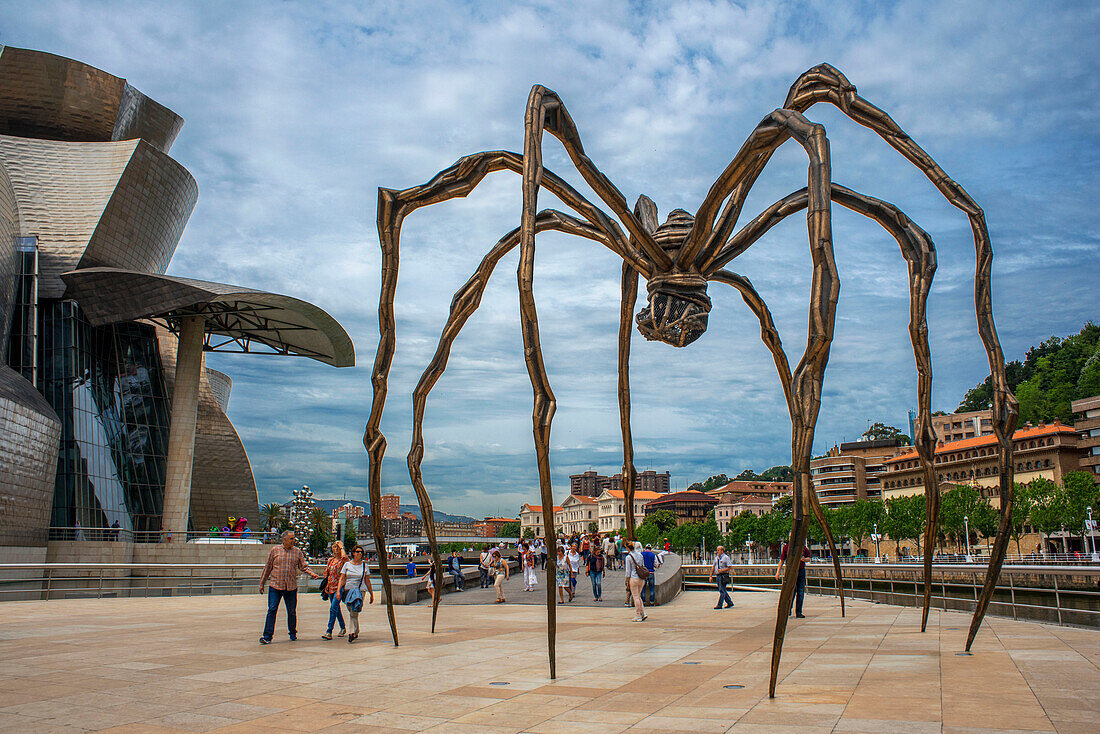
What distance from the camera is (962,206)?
624 cm

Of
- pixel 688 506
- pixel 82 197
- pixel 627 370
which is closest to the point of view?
pixel 627 370

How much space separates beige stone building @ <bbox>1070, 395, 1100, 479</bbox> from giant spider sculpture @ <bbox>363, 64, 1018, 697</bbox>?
68.3 metres

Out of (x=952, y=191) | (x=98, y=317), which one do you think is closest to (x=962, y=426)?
(x=98, y=317)

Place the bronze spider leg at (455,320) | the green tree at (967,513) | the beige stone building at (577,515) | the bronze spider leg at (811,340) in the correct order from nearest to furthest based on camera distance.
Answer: the bronze spider leg at (811,340)
the bronze spider leg at (455,320)
the green tree at (967,513)
the beige stone building at (577,515)

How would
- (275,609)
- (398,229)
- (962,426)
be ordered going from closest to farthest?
(398,229), (275,609), (962,426)

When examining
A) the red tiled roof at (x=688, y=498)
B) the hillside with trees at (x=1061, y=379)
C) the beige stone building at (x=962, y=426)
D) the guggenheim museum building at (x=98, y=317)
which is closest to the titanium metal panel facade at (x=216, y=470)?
the guggenheim museum building at (x=98, y=317)

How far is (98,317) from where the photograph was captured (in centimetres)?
3400

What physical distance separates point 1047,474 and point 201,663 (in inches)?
2911

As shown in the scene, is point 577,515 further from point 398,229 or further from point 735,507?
point 398,229

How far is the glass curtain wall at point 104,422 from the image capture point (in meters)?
32.6

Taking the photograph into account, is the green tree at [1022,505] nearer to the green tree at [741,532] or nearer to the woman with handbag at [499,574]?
the green tree at [741,532]

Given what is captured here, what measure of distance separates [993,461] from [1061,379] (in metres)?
15.5

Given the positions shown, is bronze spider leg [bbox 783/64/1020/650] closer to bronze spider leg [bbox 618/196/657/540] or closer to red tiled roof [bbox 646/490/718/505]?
bronze spider leg [bbox 618/196/657/540]

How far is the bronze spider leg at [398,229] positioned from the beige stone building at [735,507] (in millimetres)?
120160
